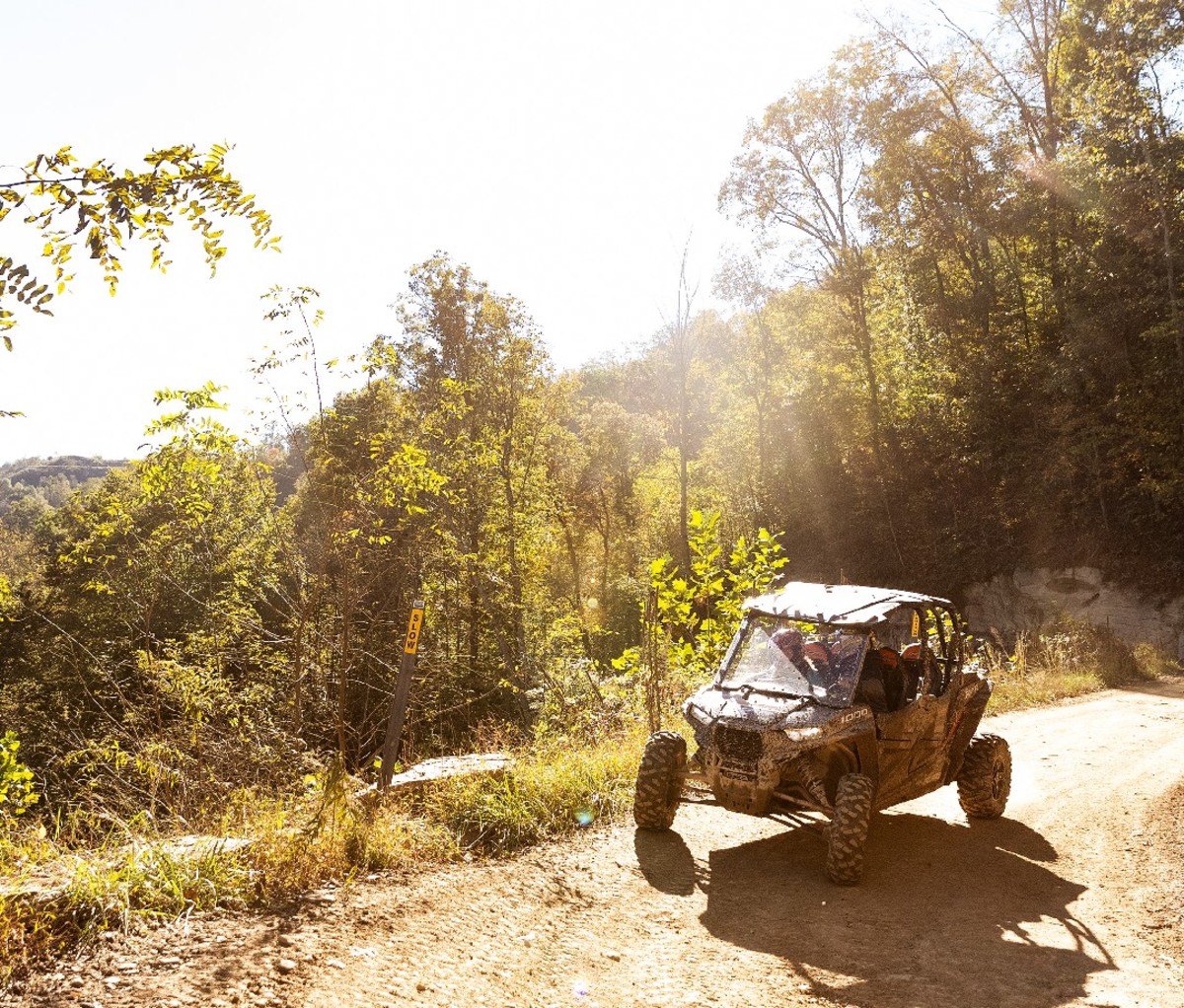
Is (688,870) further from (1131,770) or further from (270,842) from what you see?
(1131,770)

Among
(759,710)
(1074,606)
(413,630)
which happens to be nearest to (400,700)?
(413,630)

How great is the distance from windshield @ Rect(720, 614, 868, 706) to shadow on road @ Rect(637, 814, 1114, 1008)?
120 cm

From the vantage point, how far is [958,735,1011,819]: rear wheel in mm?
8398

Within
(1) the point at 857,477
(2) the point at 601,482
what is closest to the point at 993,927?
(1) the point at 857,477

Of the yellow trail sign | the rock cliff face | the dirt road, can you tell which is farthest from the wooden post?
the rock cliff face

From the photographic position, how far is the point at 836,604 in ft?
25.8

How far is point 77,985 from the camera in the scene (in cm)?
412

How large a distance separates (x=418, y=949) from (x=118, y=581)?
14114mm

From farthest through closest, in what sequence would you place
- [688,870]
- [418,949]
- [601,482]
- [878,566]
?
1. [601,482]
2. [878,566]
3. [688,870]
4. [418,949]

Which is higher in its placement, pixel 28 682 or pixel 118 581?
pixel 118 581

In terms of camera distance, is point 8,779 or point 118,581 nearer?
point 8,779

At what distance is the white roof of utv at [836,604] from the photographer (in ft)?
24.7

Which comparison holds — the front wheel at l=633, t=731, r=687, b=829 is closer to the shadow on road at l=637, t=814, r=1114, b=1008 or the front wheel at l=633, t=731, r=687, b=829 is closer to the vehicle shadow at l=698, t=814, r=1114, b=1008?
the shadow on road at l=637, t=814, r=1114, b=1008

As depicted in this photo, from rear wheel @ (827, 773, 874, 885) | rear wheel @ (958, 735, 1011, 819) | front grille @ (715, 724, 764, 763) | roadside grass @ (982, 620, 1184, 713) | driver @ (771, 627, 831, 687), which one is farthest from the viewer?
roadside grass @ (982, 620, 1184, 713)
